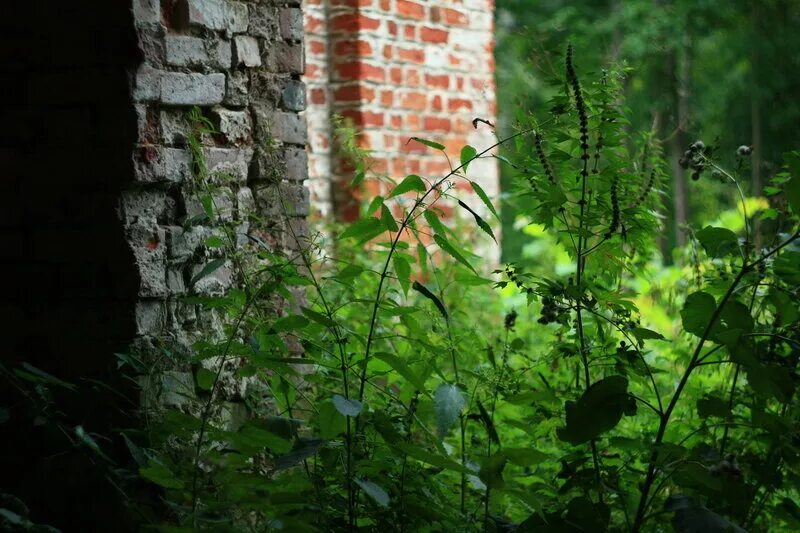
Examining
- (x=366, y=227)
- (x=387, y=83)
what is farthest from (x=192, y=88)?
(x=387, y=83)

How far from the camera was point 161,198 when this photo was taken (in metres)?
2.58

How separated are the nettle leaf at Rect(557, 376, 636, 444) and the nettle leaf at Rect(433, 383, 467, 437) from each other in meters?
0.21

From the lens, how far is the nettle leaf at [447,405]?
209cm

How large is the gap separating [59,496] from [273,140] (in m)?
1.02

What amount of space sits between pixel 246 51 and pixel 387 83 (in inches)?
95.8

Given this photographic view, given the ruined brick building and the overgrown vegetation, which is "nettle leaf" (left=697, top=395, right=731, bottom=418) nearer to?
the overgrown vegetation

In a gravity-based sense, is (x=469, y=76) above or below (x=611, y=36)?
below

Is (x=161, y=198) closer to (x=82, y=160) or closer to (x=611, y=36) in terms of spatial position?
(x=82, y=160)

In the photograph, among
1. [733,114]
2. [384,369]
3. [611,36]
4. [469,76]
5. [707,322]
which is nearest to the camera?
[707,322]

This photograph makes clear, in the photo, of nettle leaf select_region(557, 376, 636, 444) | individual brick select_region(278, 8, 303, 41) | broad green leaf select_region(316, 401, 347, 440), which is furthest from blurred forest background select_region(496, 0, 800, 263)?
broad green leaf select_region(316, 401, 347, 440)

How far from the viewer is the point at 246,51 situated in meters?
2.79

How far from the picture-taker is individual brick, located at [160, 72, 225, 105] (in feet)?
8.37

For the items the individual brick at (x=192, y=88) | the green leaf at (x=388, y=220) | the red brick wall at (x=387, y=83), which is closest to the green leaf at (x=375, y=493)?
the green leaf at (x=388, y=220)

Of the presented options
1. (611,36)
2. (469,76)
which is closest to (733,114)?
(611,36)
